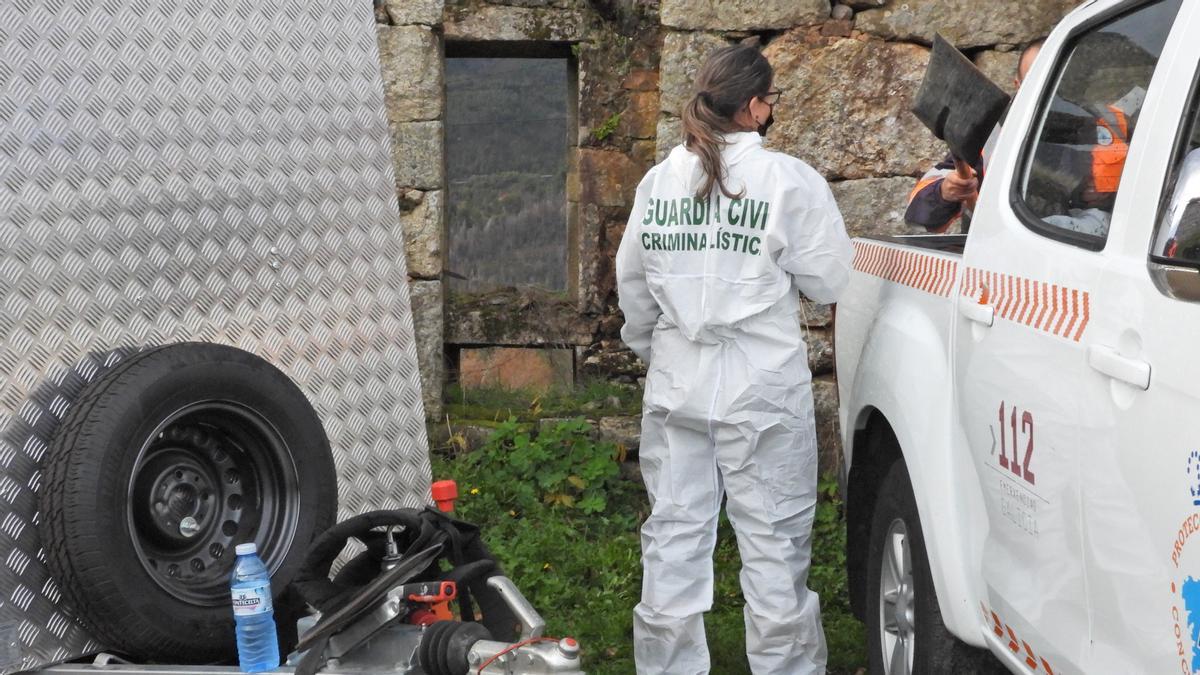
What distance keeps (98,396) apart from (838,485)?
3.52 metres

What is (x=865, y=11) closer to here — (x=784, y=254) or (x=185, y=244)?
(x=784, y=254)

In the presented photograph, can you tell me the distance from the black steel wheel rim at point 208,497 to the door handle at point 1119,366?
6.29 feet

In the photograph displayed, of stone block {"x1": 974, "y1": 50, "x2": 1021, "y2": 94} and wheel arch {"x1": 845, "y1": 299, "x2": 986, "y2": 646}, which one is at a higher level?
stone block {"x1": 974, "y1": 50, "x2": 1021, "y2": 94}

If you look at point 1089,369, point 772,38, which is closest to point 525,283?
point 772,38

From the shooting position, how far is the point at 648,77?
608 centimetres

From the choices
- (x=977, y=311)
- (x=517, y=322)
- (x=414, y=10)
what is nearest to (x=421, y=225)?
(x=517, y=322)

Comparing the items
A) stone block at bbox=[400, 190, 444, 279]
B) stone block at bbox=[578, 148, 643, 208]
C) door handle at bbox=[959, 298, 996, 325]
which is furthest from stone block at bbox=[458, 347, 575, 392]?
door handle at bbox=[959, 298, 996, 325]

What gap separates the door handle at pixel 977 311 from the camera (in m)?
2.72

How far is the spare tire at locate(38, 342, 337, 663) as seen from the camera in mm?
2750

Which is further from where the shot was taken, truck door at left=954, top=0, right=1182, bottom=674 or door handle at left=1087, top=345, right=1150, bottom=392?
truck door at left=954, top=0, right=1182, bottom=674

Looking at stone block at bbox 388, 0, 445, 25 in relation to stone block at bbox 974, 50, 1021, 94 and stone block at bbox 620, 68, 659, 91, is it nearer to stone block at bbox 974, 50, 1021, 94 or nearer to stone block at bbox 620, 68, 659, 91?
stone block at bbox 620, 68, 659, 91

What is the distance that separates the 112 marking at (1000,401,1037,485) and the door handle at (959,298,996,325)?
9.0 inches

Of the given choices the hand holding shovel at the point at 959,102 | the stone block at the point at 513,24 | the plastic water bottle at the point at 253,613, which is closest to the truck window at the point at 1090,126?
the hand holding shovel at the point at 959,102

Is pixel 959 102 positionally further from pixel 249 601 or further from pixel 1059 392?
pixel 249 601
